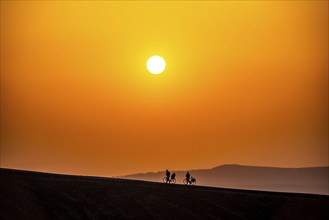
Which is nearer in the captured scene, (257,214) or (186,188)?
(257,214)

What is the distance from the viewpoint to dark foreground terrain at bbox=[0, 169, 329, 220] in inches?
1786

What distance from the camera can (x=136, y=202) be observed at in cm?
4938

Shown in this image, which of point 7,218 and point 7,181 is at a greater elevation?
point 7,181

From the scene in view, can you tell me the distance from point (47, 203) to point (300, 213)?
2120cm

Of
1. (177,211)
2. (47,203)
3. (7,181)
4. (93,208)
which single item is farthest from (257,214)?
(7,181)

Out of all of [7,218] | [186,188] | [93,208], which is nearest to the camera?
[7,218]

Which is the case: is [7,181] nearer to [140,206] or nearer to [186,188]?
[140,206]

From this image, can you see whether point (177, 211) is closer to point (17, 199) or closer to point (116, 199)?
point (116, 199)

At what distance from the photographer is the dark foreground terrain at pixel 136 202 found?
45375 mm

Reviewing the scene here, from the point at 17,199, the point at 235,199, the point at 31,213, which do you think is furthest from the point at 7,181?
the point at 235,199

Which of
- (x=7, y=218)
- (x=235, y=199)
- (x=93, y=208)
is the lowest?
(x=7, y=218)

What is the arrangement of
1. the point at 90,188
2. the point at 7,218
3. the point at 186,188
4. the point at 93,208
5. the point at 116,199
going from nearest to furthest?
the point at 7,218, the point at 93,208, the point at 116,199, the point at 90,188, the point at 186,188

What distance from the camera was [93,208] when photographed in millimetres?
46656

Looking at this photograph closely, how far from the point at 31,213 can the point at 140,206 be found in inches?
374
